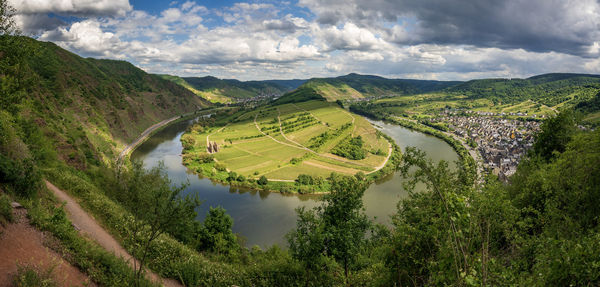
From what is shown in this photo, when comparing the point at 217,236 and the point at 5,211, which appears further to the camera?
the point at 217,236

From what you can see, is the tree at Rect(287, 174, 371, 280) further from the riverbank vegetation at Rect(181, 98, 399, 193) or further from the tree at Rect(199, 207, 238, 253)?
the riverbank vegetation at Rect(181, 98, 399, 193)

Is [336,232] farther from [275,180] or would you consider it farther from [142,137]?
[142,137]

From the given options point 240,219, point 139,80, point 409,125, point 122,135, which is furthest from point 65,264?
point 139,80

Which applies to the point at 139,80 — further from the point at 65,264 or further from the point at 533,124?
the point at 533,124

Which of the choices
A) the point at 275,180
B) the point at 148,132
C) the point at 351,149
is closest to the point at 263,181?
the point at 275,180

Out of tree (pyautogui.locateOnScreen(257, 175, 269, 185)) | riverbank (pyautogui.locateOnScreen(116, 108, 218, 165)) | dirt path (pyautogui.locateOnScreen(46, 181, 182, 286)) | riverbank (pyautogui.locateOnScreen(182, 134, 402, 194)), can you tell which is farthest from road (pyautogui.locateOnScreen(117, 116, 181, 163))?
dirt path (pyautogui.locateOnScreen(46, 181, 182, 286))

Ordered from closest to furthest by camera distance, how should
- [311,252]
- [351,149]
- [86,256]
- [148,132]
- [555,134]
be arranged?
[86,256] < [311,252] < [555,134] < [351,149] < [148,132]

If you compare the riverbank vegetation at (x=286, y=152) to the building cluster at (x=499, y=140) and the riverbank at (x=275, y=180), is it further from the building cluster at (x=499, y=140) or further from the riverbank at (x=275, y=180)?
the building cluster at (x=499, y=140)
